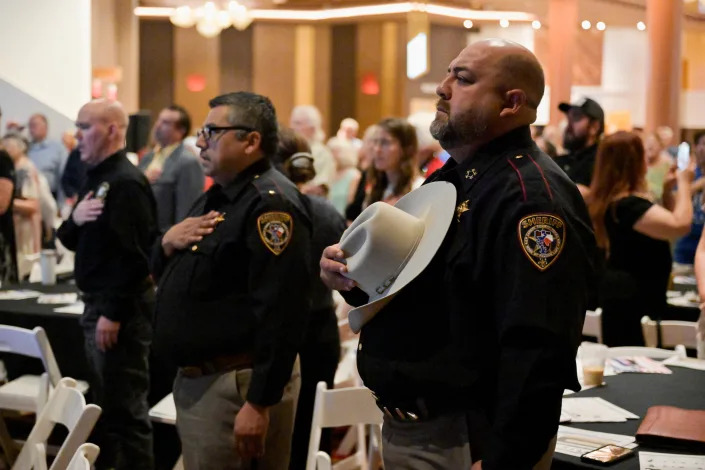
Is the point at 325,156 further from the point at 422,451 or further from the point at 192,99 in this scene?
the point at 192,99

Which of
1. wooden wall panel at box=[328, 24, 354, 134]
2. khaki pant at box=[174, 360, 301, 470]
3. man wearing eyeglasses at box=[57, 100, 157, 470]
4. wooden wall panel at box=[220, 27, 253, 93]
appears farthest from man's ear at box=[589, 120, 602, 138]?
wooden wall panel at box=[220, 27, 253, 93]

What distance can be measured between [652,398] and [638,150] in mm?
1722

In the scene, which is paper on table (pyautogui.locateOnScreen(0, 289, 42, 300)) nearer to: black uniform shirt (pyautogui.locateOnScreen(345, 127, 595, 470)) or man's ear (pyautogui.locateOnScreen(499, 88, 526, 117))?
black uniform shirt (pyautogui.locateOnScreen(345, 127, 595, 470))

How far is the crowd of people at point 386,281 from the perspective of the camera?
177cm

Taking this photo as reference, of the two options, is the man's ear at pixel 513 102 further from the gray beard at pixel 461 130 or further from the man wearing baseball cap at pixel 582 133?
the man wearing baseball cap at pixel 582 133

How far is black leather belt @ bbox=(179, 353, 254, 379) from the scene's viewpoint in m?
2.74

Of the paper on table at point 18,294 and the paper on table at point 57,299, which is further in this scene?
the paper on table at point 18,294

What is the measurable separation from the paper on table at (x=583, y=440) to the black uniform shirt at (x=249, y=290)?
0.77 meters

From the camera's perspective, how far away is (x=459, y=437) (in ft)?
6.40

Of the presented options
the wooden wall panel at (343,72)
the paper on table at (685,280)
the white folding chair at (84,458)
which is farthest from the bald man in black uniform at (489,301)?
the wooden wall panel at (343,72)

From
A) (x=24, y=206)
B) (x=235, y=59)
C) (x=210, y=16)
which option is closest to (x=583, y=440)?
(x=24, y=206)

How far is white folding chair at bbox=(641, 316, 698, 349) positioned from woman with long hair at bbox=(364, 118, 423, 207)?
3.98 ft

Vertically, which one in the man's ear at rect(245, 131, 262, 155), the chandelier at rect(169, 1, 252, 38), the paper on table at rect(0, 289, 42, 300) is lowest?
the paper on table at rect(0, 289, 42, 300)

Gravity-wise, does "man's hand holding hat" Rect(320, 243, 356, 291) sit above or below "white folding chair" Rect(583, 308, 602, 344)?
above
